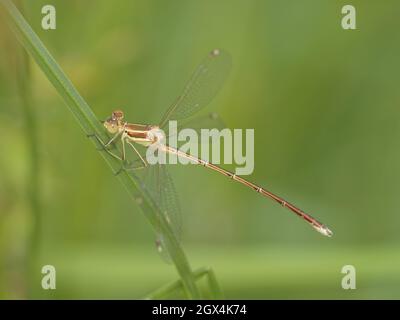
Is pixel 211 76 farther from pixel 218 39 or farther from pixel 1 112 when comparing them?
pixel 1 112

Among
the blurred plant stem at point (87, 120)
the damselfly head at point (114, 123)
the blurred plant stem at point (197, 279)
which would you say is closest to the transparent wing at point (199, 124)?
the damselfly head at point (114, 123)

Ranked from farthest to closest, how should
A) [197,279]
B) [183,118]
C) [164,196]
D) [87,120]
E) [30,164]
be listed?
[183,118] < [30,164] < [164,196] < [197,279] < [87,120]

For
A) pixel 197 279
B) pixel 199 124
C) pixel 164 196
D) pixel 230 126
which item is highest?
pixel 230 126

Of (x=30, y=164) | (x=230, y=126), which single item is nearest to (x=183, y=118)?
(x=230, y=126)

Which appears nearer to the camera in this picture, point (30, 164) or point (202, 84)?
point (30, 164)

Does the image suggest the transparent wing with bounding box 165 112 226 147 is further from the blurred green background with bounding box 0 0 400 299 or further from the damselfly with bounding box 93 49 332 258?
the blurred green background with bounding box 0 0 400 299

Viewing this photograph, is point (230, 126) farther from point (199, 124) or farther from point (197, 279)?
point (197, 279)
